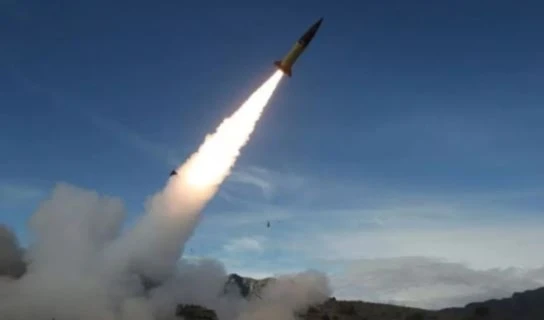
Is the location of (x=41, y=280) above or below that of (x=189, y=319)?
above

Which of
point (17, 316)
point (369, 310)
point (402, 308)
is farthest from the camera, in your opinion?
point (402, 308)

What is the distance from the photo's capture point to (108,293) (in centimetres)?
8738

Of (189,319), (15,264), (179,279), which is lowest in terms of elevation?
(189,319)

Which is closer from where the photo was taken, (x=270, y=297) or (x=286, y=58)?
(x=286, y=58)

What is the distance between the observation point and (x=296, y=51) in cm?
6234

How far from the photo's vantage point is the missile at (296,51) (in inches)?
2414

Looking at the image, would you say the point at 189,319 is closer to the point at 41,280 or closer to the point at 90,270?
the point at 90,270

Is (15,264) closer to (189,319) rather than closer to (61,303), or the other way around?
(61,303)

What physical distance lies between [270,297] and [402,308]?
69255mm

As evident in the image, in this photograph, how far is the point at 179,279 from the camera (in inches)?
3679

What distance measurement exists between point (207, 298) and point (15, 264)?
3273 centimetres

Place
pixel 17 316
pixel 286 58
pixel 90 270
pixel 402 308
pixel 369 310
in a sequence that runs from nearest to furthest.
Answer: pixel 286 58 → pixel 17 316 → pixel 90 270 → pixel 369 310 → pixel 402 308

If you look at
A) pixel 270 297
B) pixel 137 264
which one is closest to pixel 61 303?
pixel 137 264

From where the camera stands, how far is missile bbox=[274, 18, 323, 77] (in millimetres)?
61312
